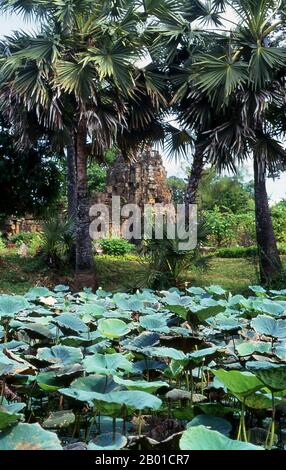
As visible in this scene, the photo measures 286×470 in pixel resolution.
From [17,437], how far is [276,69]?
896cm

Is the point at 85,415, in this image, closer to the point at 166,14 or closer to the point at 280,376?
the point at 280,376

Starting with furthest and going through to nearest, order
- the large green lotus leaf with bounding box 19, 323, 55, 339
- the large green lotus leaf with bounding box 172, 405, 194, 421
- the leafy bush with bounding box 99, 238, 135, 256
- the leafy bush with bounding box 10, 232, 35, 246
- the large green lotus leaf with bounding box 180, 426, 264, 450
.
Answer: the leafy bush with bounding box 10, 232, 35, 246 → the leafy bush with bounding box 99, 238, 135, 256 → the large green lotus leaf with bounding box 19, 323, 55, 339 → the large green lotus leaf with bounding box 172, 405, 194, 421 → the large green lotus leaf with bounding box 180, 426, 264, 450

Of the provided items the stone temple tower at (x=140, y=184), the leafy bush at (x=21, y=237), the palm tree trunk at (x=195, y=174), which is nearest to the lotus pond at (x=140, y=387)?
the palm tree trunk at (x=195, y=174)

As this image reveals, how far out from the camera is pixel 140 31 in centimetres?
960

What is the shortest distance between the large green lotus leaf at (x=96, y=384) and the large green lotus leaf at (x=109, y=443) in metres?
0.14

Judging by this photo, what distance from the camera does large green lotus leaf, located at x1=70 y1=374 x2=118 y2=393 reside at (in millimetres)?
1132

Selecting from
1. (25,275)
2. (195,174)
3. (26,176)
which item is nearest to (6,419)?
(195,174)

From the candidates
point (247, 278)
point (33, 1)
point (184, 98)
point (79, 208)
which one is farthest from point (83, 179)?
point (247, 278)

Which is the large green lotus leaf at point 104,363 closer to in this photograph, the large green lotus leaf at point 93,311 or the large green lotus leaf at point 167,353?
the large green lotus leaf at point 167,353

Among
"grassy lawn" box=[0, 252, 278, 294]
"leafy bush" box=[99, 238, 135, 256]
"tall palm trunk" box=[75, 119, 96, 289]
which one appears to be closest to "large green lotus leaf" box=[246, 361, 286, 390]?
"grassy lawn" box=[0, 252, 278, 294]

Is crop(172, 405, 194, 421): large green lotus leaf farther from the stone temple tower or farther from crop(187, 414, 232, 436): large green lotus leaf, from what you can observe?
the stone temple tower

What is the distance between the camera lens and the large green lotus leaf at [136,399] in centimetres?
98

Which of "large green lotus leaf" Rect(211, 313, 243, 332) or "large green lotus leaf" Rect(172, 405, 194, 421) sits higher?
"large green lotus leaf" Rect(211, 313, 243, 332)

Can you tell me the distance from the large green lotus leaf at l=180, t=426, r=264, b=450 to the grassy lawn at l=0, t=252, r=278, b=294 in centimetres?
824
